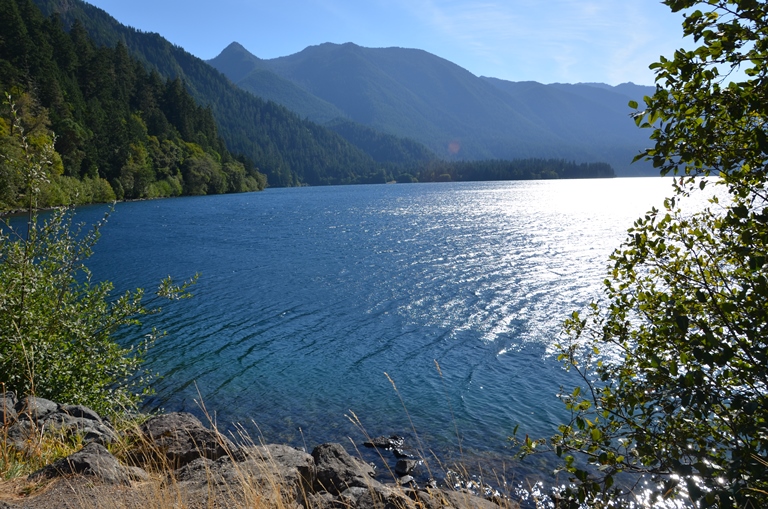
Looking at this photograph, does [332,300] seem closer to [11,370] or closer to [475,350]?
[475,350]

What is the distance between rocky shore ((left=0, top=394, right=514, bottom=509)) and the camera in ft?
17.8

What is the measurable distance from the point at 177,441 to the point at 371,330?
1617 cm

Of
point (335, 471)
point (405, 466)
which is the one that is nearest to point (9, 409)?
point (335, 471)

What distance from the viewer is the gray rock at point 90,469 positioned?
21.8 feet

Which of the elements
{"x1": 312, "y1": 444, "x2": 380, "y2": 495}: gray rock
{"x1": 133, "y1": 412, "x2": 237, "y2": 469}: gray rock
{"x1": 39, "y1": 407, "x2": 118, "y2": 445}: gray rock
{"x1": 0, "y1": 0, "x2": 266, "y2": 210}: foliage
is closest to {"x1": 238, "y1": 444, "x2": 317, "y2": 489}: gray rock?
{"x1": 312, "y1": 444, "x2": 380, "y2": 495}: gray rock

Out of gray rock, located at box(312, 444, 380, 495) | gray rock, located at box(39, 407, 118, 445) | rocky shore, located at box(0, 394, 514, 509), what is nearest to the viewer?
rocky shore, located at box(0, 394, 514, 509)

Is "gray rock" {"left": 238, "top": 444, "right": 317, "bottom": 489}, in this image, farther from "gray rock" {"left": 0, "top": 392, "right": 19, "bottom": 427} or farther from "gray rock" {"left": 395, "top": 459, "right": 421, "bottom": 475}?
"gray rock" {"left": 395, "top": 459, "right": 421, "bottom": 475}

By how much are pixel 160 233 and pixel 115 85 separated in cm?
10117

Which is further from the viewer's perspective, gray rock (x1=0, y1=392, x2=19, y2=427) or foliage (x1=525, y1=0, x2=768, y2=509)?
gray rock (x1=0, y1=392, x2=19, y2=427)

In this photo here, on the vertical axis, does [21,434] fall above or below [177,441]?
above

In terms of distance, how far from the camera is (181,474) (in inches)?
307

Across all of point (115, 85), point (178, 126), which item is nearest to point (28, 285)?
point (115, 85)

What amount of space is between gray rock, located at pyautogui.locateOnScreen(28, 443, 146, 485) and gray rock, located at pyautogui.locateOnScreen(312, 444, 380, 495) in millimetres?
3355

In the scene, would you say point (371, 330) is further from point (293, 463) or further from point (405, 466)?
point (293, 463)
